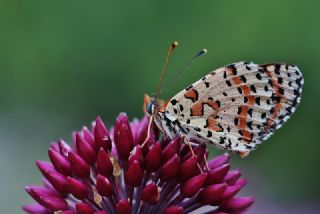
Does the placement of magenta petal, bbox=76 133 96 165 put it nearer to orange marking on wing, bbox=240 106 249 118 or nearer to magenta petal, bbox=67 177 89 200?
magenta petal, bbox=67 177 89 200

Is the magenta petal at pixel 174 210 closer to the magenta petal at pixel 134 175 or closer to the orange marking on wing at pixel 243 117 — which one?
the magenta petal at pixel 134 175

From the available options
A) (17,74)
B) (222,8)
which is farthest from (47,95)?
(222,8)

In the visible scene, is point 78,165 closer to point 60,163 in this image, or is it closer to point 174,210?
point 60,163

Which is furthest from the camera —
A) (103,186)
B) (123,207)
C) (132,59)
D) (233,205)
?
(132,59)

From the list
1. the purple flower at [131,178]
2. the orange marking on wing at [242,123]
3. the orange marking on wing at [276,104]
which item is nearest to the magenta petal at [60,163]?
the purple flower at [131,178]

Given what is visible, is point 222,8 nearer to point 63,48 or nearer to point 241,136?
point 63,48

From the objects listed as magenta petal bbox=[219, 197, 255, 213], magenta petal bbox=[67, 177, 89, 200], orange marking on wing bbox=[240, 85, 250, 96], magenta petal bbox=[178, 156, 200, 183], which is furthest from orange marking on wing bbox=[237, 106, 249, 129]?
magenta petal bbox=[67, 177, 89, 200]

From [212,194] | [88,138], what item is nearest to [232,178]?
[212,194]
